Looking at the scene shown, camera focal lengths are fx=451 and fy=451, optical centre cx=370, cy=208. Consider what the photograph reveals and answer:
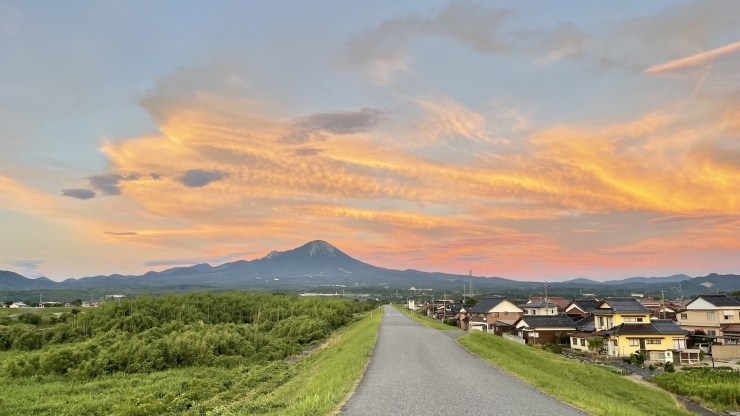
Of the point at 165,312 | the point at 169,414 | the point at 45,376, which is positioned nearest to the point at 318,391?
the point at 169,414

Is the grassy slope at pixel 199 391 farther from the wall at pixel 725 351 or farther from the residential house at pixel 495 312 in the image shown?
the residential house at pixel 495 312

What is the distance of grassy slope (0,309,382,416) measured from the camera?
12.0 meters

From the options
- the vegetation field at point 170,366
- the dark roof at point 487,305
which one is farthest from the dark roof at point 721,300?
the vegetation field at point 170,366

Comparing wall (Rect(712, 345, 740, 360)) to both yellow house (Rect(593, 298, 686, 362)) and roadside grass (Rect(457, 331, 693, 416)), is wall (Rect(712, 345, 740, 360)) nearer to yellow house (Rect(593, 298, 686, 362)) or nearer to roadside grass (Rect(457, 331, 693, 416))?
yellow house (Rect(593, 298, 686, 362))

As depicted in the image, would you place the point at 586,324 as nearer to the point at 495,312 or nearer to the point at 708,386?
the point at 495,312

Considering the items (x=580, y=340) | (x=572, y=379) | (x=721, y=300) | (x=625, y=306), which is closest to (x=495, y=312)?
(x=580, y=340)

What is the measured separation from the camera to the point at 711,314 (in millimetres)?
48875

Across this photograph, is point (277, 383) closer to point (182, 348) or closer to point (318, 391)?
point (318, 391)

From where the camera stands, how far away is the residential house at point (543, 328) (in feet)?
158

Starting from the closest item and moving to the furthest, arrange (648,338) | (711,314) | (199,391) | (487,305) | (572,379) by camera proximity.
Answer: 1. (199,391)
2. (572,379)
3. (648,338)
4. (711,314)
5. (487,305)

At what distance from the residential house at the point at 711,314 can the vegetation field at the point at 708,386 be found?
21.7 m

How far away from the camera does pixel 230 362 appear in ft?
106

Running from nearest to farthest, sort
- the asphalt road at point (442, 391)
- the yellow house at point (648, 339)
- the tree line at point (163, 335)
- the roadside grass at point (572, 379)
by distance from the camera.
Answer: the asphalt road at point (442, 391) < the roadside grass at point (572, 379) < the tree line at point (163, 335) < the yellow house at point (648, 339)

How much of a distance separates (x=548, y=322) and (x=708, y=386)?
994 inches
